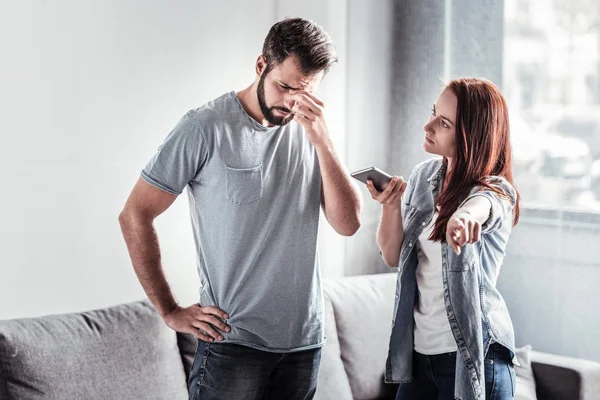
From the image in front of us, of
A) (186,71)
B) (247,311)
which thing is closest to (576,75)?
(186,71)

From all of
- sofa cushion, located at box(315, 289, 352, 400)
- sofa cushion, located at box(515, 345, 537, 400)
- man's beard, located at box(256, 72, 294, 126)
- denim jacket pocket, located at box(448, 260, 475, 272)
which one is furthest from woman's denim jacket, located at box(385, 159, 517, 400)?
sofa cushion, located at box(515, 345, 537, 400)

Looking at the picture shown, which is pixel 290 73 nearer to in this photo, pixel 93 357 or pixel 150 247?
pixel 150 247

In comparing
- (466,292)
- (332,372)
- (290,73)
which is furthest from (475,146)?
(332,372)

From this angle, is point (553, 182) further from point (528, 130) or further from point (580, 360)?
point (580, 360)

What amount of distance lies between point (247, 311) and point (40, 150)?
0.88 meters

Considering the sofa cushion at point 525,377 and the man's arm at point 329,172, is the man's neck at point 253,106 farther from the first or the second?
the sofa cushion at point 525,377

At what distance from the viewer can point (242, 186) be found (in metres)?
1.68

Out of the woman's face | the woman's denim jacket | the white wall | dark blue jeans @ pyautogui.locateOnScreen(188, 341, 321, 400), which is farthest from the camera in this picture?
the white wall

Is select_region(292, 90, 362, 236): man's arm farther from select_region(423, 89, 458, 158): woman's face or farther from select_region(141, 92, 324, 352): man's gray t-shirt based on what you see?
select_region(423, 89, 458, 158): woman's face

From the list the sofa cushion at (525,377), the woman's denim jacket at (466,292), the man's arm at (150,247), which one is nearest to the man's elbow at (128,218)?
the man's arm at (150,247)

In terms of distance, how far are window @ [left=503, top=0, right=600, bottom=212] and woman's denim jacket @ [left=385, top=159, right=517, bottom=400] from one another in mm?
984

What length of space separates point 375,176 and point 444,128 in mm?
226

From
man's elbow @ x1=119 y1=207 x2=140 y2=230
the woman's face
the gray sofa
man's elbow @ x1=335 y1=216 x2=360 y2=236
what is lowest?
the gray sofa

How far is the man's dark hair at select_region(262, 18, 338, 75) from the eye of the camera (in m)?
1.71
